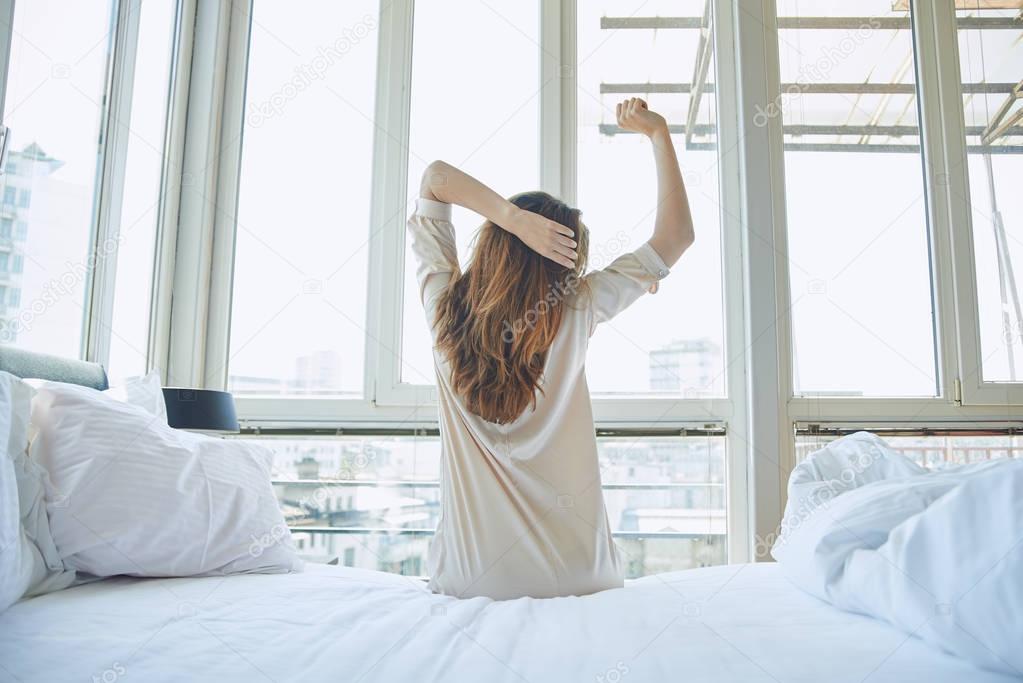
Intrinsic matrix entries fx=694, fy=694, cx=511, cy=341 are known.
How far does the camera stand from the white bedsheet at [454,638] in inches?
29.9

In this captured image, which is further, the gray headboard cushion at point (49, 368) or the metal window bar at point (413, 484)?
the metal window bar at point (413, 484)

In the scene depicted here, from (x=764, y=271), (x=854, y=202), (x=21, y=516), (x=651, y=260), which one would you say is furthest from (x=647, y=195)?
(x=21, y=516)

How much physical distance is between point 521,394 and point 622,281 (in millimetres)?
306

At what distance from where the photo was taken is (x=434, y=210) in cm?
142

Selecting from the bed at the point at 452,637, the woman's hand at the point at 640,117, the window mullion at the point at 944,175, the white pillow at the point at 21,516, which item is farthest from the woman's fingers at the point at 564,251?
the window mullion at the point at 944,175

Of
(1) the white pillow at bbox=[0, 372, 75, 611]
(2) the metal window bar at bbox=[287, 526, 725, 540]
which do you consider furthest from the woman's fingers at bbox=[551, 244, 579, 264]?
(2) the metal window bar at bbox=[287, 526, 725, 540]

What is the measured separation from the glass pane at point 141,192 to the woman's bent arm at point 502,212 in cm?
122

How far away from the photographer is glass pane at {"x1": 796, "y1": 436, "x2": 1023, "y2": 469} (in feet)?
7.11

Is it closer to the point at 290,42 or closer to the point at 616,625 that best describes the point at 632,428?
the point at 616,625

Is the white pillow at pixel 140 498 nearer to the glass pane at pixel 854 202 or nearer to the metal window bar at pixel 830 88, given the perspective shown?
the glass pane at pixel 854 202

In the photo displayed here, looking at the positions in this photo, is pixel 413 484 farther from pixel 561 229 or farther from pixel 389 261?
pixel 561 229

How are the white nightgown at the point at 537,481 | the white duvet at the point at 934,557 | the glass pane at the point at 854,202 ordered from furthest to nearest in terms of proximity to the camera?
the glass pane at the point at 854,202 < the white nightgown at the point at 537,481 < the white duvet at the point at 934,557

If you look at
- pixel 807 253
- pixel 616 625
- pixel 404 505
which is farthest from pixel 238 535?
pixel 807 253

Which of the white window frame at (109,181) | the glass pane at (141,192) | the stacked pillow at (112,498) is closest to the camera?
the stacked pillow at (112,498)
